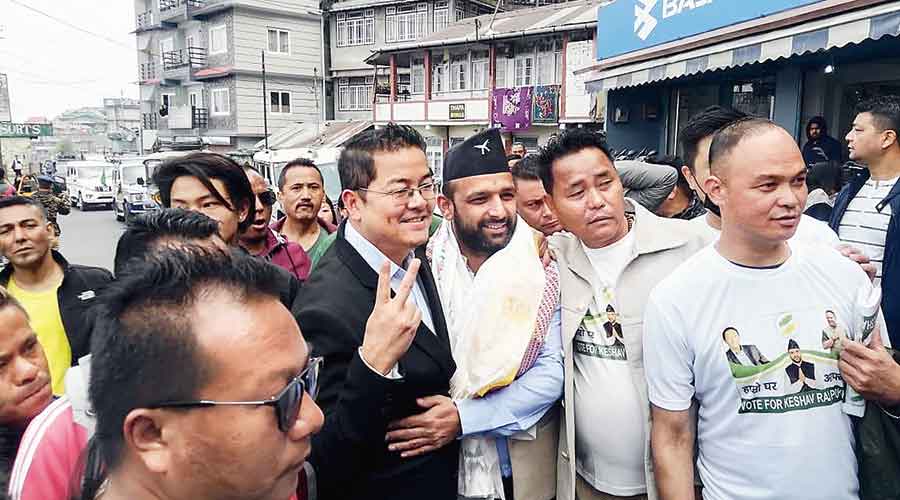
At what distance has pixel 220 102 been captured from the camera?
32281 millimetres

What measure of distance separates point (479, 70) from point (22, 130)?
29.5 meters

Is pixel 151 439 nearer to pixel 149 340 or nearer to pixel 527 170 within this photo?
pixel 149 340

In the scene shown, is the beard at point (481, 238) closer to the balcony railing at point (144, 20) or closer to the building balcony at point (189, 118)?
the building balcony at point (189, 118)

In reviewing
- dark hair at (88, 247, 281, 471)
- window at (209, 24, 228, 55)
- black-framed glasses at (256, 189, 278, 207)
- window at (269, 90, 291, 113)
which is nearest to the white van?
window at (269, 90, 291, 113)

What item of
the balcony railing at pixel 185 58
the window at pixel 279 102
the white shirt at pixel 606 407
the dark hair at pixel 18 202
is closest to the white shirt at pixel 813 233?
the white shirt at pixel 606 407

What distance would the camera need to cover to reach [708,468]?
6.27 feet

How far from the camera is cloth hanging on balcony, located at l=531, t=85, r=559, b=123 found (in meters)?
19.6

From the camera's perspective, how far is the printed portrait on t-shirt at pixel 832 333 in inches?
71.2

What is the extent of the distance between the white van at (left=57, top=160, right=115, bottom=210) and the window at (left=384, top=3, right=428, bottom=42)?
44.4 feet

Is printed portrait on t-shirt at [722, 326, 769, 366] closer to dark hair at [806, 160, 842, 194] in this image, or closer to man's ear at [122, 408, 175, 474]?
man's ear at [122, 408, 175, 474]

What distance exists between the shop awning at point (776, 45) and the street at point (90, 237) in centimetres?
832

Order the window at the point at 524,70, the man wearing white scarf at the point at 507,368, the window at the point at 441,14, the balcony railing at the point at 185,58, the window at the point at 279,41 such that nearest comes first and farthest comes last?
the man wearing white scarf at the point at 507,368 < the window at the point at 524,70 < the window at the point at 441,14 < the window at the point at 279,41 < the balcony railing at the point at 185,58

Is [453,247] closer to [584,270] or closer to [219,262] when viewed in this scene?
[584,270]

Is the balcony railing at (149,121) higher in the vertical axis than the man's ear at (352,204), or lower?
higher
